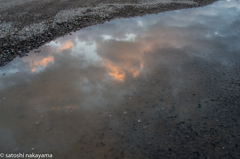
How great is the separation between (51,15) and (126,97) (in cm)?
864

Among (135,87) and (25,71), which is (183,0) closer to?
(135,87)

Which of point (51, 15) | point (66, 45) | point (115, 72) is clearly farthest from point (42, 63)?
point (51, 15)

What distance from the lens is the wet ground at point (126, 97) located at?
378 centimetres

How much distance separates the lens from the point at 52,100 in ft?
16.8

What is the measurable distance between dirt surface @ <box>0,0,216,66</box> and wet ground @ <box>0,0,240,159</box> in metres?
0.83

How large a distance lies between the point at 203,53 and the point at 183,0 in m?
8.19

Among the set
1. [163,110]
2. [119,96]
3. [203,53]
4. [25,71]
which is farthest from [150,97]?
[25,71]

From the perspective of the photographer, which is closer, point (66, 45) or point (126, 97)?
point (126, 97)

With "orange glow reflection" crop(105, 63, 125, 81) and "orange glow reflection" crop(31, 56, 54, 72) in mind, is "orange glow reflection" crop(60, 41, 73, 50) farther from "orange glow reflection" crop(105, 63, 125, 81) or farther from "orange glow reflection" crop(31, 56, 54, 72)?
"orange glow reflection" crop(105, 63, 125, 81)

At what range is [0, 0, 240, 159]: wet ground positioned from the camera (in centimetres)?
378

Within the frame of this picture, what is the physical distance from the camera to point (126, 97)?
16.5 ft

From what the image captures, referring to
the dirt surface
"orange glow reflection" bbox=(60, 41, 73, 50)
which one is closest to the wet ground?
"orange glow reflection" bbox=(60, 41, 73, 50)

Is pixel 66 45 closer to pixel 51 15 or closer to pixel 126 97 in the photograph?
pixel 51 15

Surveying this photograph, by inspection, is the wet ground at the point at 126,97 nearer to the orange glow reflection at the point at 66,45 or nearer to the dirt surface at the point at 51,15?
the orange glow reflection at the point at 66,45
